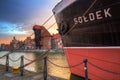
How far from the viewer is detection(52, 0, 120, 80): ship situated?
5367mm

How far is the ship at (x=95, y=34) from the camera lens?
5367mm

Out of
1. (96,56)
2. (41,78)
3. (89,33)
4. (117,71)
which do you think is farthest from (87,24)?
(41,78)

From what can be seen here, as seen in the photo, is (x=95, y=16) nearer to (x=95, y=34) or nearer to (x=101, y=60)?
(x=95, y=34)

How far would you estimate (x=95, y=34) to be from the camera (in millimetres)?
6043

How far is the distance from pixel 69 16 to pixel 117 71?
297 cm

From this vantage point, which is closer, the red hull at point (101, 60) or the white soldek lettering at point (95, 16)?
the white soldek lettering at point (95, 16)

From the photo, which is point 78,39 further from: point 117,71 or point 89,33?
point 117,71

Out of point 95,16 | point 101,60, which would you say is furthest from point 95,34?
point 101,60

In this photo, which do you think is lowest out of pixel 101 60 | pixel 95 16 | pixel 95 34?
pixel 101 60

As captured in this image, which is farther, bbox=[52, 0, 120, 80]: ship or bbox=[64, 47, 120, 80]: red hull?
bbox=[64, 47, 120, 80]: red hull

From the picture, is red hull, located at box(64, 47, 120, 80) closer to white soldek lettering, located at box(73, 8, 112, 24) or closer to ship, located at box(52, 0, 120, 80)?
ship, located at box(52, 0, 120, 80)

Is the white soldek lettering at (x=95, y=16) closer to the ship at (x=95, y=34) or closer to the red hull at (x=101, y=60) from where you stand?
the ship at (x=95, y=34)

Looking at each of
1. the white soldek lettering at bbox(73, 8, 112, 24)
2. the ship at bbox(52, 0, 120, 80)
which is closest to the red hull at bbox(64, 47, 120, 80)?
the ship at bbox(52, 0, 120, 80)

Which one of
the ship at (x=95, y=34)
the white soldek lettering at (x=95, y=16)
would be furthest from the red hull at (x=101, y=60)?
the white soldek lettering at (x=95, y=16)
